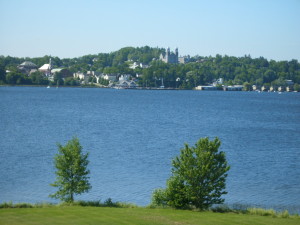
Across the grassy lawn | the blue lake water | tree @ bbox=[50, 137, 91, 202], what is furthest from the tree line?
the blue lake water

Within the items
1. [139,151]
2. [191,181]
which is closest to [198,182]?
[191,181]

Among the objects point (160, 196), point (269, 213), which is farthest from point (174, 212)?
point (269, 213)

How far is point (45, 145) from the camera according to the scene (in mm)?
49500

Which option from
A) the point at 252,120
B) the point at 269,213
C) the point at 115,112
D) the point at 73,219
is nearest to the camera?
the point at 73,219

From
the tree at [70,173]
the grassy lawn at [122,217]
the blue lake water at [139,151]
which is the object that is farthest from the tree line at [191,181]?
the blue lake water at [139,151]

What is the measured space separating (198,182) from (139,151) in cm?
2262

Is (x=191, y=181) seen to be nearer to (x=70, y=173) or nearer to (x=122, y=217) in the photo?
(x=122, y=217)

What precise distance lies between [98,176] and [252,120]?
5412 centimetres

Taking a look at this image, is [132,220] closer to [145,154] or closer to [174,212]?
[174,212]

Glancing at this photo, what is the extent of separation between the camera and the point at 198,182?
25969 millimetres

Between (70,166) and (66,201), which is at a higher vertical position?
(70,166)

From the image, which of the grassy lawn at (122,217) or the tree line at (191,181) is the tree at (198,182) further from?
the grassy lawn at (122,217)

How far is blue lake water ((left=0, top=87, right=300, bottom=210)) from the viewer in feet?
108

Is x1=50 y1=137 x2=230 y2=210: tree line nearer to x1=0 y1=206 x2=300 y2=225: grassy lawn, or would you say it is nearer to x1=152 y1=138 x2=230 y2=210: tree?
x1=152 y1=138 x2=230 y2=210: tree
